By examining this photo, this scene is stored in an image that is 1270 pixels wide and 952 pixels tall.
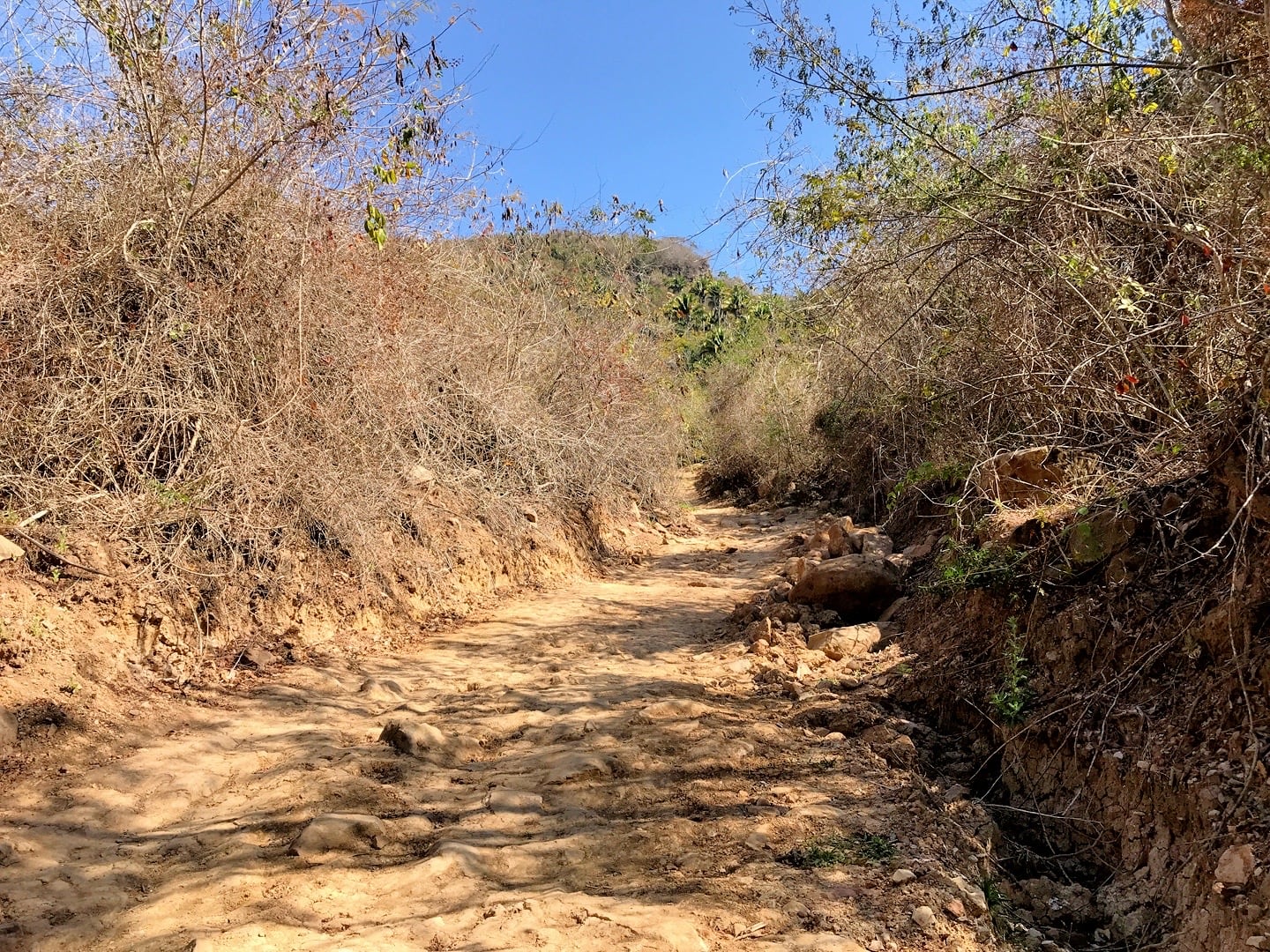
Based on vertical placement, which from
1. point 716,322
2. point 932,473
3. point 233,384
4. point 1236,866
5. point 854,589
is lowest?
point 1236,866

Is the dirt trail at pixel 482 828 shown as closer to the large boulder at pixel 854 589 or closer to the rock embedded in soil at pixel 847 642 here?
the rock embedded in soil at pixel 847 642

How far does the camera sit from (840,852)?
108 inches

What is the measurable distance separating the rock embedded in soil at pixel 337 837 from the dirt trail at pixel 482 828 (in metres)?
0.01

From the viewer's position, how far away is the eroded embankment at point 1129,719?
247 centimetres

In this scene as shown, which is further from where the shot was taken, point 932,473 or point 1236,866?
point 932,473

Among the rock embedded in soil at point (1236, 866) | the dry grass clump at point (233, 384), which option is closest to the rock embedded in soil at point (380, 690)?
the dry grass clump at point (233, 384)

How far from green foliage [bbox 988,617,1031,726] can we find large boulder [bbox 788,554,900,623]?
6.90 feet

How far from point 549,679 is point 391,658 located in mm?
1205

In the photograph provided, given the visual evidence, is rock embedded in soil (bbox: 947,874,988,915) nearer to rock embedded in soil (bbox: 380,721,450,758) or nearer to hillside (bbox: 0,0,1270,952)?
hillside (bbox: 0,0,1270,952)

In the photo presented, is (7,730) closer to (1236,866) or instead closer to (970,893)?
(970,893)

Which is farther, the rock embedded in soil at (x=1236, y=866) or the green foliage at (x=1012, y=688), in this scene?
the green foliage at (x=1012, y=688)

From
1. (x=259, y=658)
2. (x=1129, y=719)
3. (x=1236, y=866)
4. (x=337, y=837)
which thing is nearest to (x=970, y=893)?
Result: (x=1236, y=866)

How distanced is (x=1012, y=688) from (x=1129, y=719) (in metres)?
0.50

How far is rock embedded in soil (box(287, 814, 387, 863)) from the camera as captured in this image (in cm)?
276
